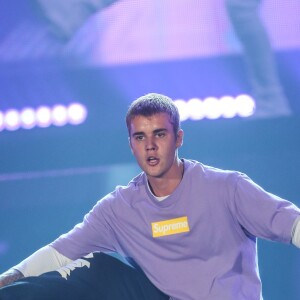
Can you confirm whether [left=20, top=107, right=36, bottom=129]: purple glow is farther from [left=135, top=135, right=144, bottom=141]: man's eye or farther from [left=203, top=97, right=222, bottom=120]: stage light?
[left=135, top=135, right=144, bottom=141]: man's eye

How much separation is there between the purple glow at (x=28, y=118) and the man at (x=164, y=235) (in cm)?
107

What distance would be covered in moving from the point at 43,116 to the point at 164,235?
4.16 feet

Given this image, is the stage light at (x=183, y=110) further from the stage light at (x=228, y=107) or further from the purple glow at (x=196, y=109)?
the stage light at (x=228, y=107)

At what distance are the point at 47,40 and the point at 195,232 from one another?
4.78 ft

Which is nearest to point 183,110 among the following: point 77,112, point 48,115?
point 77,112

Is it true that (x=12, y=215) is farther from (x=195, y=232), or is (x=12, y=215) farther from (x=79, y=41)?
(x=195, y=232)

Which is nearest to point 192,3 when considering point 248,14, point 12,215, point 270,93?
point 248,14

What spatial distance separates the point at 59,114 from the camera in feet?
9.96

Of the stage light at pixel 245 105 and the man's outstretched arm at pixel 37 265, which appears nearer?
the man's outstretched arm at pixel 37 265

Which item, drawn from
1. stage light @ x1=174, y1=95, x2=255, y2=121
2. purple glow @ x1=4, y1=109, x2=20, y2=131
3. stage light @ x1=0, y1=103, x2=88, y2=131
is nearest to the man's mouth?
stage light @ x1=174, y1=95, x2=255, y2=121

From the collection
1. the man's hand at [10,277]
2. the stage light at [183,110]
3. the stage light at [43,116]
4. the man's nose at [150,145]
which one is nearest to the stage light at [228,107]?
the stage light at [183,110]

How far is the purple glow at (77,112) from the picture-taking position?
3037 mm

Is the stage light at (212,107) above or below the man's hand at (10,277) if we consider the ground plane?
above

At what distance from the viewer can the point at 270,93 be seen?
2.92 m
